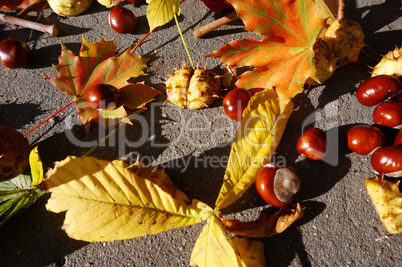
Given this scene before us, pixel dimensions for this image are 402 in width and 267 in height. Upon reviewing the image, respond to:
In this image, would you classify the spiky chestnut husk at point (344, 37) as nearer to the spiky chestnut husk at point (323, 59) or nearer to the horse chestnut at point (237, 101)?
the spiky chestnut husk at point (323, 59)

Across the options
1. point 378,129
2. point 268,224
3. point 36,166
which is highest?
point 378,129

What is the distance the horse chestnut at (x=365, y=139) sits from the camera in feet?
4.56

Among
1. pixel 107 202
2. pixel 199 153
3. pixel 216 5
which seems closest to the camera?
pixel 107 202

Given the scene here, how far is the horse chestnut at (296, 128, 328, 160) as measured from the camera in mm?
1416

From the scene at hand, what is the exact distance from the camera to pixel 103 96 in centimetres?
146

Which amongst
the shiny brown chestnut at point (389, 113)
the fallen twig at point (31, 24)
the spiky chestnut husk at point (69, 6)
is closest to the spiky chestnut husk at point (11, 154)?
the fallen twig at point (31, 24)

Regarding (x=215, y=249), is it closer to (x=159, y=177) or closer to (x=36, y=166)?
(x=159, y=177)

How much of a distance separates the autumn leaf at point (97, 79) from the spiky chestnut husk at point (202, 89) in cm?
20

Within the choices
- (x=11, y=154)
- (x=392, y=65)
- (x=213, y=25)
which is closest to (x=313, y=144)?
(x=392, y=65)

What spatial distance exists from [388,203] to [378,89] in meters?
0.51

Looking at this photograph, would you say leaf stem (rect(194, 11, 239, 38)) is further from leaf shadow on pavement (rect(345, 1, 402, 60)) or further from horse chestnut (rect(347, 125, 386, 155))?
horse chestnut (rect(347, 125, 386, 155))

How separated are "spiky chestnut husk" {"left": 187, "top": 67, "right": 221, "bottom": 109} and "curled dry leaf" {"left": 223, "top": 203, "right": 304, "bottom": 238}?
591mm

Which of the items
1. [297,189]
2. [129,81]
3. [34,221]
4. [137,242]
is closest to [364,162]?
[297,189]

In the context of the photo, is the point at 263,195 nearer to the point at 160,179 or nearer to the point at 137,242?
the point at 160,179
